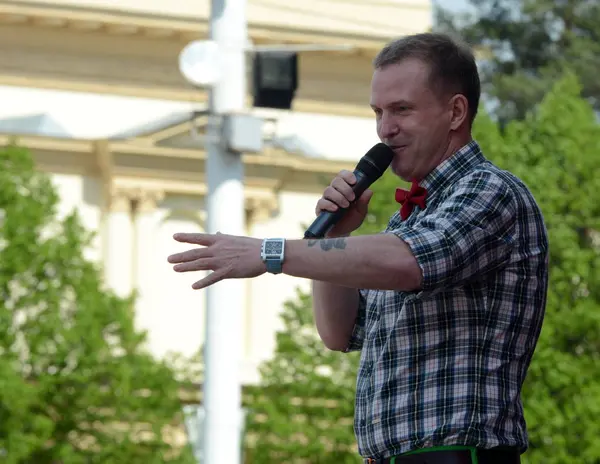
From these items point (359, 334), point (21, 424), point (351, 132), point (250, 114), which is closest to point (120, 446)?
point (21, 424)

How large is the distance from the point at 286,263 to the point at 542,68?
45104mm

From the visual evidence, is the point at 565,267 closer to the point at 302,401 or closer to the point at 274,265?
Result: the point at 302,401

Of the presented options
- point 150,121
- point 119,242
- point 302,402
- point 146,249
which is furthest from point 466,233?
point 119,242

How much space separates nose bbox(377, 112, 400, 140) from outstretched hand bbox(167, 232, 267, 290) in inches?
20.8

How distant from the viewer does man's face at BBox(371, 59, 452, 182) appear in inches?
175

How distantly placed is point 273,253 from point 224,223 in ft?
33.9

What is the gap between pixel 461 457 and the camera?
14.0 feet

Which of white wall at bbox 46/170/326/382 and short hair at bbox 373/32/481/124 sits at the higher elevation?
white wall at bbox 46/170/326/382

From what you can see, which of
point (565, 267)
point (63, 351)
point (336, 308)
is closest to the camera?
point (336, 308)

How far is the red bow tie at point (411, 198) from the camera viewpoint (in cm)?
449

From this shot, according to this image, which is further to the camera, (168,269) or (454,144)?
(168,269)

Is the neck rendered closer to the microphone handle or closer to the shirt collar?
the shirt collar

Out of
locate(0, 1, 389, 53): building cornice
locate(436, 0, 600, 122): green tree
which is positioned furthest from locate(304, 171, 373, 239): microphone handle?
locate(436, 0, 600, 122): green tree

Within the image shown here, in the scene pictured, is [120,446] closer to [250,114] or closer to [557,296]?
[557,296]
